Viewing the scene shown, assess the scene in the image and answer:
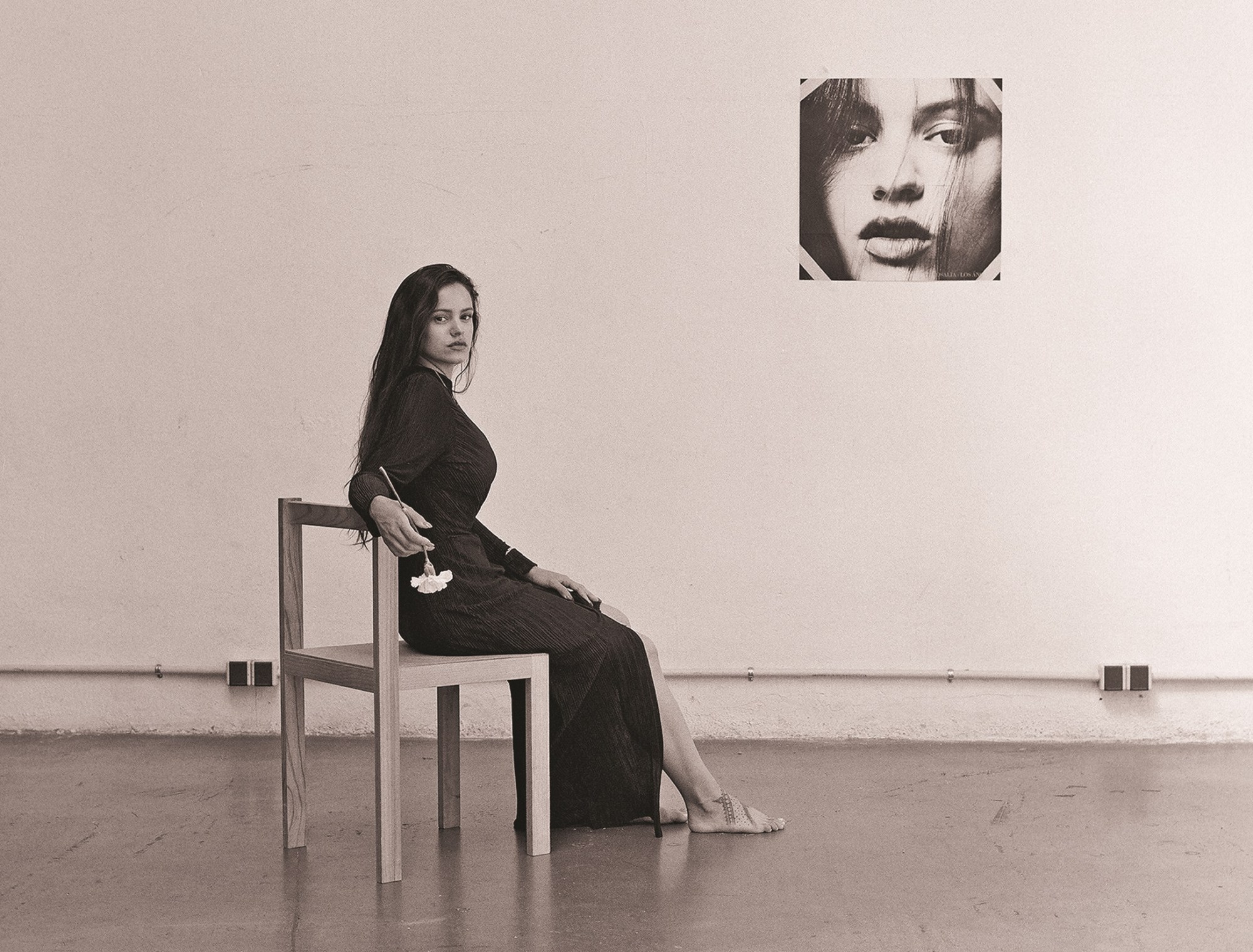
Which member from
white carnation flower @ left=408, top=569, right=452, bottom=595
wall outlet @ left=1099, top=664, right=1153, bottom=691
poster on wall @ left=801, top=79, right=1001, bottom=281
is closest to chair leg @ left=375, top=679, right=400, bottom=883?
white carnation flower @ left=408, top=569, right=452, bottom=595

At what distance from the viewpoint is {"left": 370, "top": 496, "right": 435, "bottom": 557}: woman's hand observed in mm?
2354

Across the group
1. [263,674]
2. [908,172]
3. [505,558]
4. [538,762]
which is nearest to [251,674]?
[263,674]

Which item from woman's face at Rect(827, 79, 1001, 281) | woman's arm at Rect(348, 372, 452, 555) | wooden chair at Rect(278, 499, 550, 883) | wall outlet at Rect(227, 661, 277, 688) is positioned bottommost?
wall outlet at Rect(227, 661, 277, 688)

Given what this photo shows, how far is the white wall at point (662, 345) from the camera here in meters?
3.73

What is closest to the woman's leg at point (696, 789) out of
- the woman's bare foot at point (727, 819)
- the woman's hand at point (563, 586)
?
the woman's bare foot at point (727, 819)

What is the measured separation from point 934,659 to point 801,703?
42 cm

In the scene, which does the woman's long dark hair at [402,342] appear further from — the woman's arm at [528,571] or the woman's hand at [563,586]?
the woman's hand at [563,586]

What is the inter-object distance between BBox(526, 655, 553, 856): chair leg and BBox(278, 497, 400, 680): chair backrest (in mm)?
303

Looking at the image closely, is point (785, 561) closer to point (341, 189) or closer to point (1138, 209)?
point (1138, 209)

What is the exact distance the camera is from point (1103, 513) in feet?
12.3

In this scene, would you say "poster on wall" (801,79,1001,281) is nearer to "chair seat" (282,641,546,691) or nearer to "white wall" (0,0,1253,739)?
"white wall" (0,0,1253,739)

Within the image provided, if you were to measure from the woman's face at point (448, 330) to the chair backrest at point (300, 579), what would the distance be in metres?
0.37

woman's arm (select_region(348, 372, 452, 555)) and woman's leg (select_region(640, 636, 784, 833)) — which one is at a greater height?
woman's arm (select_region(348, 372, 452, 555))

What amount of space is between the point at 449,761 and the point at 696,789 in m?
0.56
